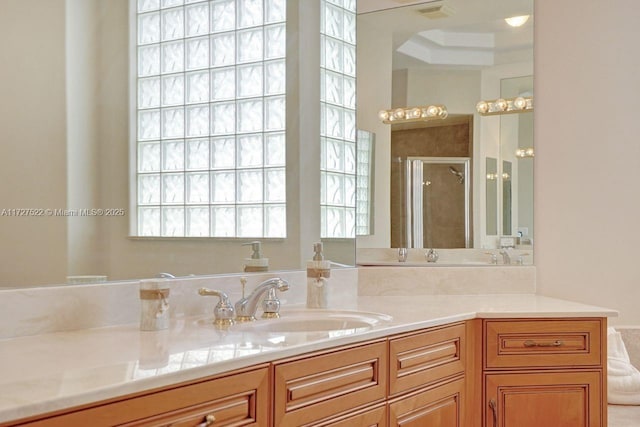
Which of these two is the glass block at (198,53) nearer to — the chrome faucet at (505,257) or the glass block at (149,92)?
the glass block at (149,92)

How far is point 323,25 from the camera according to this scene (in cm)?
261

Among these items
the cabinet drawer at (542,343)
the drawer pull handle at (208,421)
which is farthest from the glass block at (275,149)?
the drawer pull handle at (208,421)

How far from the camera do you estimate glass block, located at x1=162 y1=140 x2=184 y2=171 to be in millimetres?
1938

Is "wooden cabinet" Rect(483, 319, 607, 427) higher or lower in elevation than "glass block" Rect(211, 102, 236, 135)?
lower

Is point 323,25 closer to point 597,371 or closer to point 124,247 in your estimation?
point 124,247

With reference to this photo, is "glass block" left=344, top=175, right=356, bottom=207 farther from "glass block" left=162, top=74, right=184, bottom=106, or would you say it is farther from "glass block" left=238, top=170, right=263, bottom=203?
"glass block" left=162, top=74, right=184, bottom=106

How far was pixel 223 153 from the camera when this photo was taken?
2123 millimetres

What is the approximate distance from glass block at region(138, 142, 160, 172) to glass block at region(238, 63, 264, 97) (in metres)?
0.40

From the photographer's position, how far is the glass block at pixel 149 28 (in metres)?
1.85

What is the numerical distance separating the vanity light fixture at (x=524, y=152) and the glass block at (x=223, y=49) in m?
1.32

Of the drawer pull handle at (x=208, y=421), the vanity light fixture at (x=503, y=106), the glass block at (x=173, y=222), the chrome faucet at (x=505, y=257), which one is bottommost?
the drawer pull handle at (x=208, y=421)

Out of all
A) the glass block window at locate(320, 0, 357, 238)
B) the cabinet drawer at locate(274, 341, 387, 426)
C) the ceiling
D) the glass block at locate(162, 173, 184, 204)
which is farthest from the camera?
the ceiling

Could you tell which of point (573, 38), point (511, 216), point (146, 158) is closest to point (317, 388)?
point (146, 158)

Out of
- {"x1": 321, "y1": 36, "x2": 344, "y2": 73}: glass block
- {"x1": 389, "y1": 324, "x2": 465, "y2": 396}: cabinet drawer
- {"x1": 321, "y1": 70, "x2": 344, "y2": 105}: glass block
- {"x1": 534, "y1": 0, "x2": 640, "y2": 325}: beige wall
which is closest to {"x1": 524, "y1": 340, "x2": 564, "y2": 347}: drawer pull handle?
{"x1": 389, "y1": 324, "x2": 465, "y2": 396}: cabinet drawer
